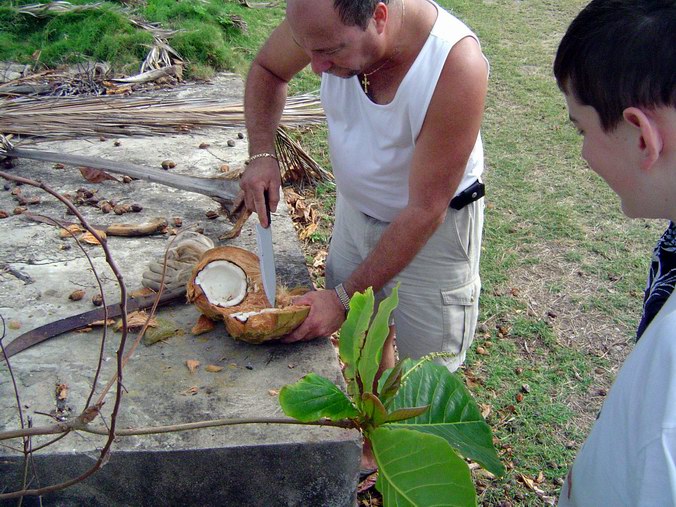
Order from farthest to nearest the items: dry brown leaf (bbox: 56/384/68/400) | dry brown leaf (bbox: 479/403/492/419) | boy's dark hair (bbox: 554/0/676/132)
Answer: dry brown leaf (bbox: 479/403/492/419)
dry brown leaf (bbox: 56/384/68/400)
boy's dark hair (bbox: 554/0/676/132)

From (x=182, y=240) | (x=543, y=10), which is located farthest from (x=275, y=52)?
(x=543, y=10)

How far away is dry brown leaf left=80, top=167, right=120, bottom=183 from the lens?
354 centimetres

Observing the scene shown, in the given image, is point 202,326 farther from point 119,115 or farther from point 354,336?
point 119,115

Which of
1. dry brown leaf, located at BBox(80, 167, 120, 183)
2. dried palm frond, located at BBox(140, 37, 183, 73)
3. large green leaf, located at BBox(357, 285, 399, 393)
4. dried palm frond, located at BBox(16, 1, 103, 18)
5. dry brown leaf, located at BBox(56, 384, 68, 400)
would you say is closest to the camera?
large green leaf, located at BBox(357, 285, 399, 393)

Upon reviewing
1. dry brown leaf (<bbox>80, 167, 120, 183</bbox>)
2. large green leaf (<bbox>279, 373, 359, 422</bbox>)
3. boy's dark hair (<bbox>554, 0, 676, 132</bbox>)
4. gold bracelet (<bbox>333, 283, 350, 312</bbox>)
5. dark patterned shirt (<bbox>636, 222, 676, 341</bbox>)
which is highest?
boy's dark hair (<bbox>554, 0, 676, 132</bbox>)

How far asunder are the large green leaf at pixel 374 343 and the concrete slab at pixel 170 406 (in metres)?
0.61

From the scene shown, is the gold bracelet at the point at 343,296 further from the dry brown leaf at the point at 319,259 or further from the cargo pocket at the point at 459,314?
the dry brown leaf at the point at 319,259

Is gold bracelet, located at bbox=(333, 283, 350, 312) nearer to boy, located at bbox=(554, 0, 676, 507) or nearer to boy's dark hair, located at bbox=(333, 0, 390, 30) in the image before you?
boy's dark hair, located at bbox=(333, 0, 390, 30)

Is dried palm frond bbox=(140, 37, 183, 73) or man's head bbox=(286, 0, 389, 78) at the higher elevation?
man's head bbox=(286, 0, 389, 78)

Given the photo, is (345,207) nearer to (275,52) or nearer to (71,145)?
(275,52)

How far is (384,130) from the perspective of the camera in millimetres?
2191

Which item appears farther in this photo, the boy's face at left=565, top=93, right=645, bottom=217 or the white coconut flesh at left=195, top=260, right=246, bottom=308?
the white coconut flesh at left=195, top=260, right=246, bottom=308

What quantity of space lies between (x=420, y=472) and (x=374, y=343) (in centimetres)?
29

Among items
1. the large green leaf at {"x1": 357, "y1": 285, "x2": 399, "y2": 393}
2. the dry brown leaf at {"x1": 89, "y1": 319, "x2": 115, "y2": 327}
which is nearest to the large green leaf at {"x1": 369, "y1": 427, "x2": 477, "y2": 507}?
the large green leaf at {"x1": 357, "y1": 285, "x2": 399, "y2": 393}
